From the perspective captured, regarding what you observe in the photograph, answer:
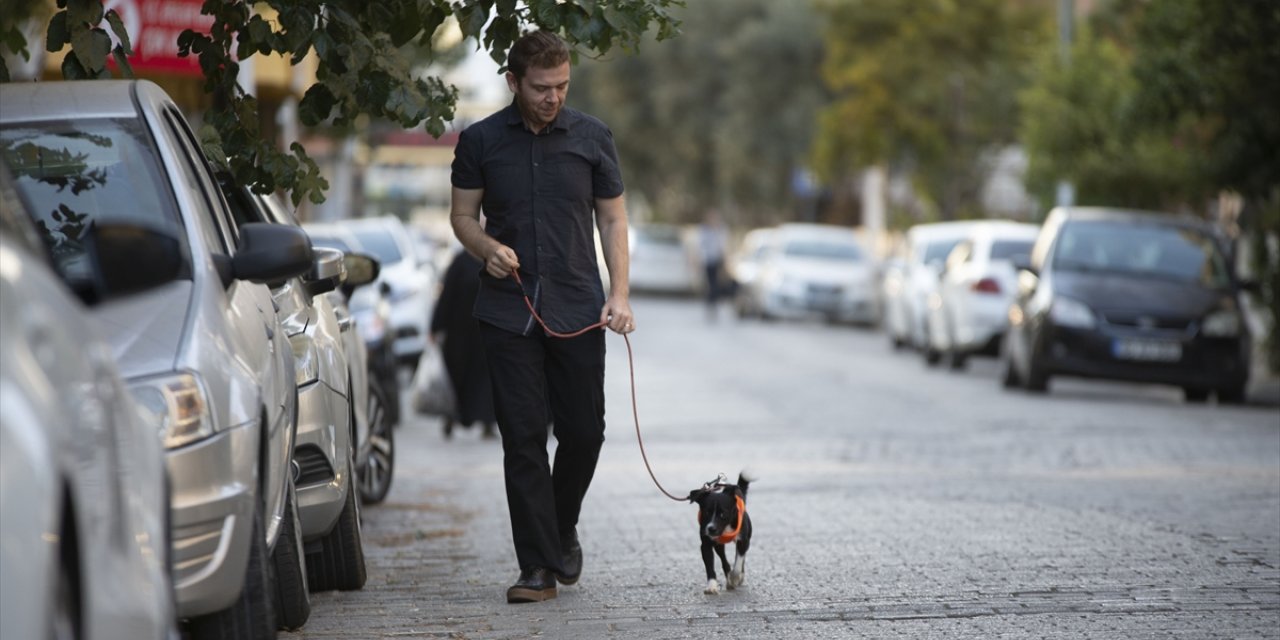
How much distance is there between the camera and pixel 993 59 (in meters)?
48.6

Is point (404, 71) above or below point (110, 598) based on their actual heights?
above

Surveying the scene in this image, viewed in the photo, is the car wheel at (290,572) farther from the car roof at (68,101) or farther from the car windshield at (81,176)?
the car roof at (68,101)

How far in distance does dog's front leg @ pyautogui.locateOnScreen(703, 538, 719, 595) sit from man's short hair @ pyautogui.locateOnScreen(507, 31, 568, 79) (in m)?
1.75

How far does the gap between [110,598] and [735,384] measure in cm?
1876

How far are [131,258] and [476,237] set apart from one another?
2958 mm

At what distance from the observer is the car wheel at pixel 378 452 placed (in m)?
11.5

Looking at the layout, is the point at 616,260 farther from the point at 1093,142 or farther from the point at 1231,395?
the point at 1093,142

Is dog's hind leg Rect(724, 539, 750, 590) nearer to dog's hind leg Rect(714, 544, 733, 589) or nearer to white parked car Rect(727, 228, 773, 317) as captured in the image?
dog's hind leg Rect(714, 544, 733, 589)

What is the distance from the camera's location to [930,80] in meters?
47.3

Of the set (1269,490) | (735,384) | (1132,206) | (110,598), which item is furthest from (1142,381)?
(110,598)

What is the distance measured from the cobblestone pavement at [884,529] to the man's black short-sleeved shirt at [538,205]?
102cm

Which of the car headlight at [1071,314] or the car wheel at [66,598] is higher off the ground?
the car wheel at [66,598]

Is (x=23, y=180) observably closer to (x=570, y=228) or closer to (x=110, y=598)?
(x=570, y=228)

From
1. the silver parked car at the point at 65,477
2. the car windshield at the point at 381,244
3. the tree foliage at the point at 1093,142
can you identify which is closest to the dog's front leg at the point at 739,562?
the silver parked car at the point at 65,477
